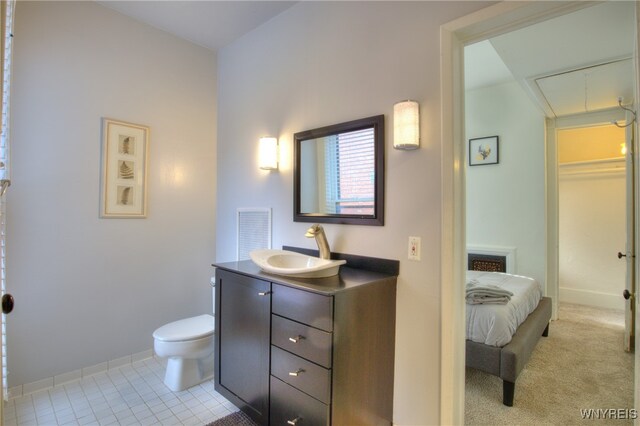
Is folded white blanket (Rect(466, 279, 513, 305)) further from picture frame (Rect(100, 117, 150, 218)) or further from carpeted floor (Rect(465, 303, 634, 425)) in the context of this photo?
picture frame (Rect(100, 117, 150, 218))

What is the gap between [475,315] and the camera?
7.63 feet

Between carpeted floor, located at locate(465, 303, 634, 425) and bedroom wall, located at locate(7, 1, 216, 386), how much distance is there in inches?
96.7

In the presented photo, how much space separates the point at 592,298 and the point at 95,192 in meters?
5.91

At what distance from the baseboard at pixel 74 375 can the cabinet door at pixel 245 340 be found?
1.04 metres

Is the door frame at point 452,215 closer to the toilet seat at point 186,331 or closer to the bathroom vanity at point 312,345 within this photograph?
the bathroom vanity at point 312,345

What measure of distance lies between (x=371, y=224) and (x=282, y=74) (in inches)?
56.1

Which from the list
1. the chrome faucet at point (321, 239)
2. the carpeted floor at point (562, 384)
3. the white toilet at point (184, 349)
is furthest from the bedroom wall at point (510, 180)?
the white toilet at point (184, 349)

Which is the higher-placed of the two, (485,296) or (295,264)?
(295,264)

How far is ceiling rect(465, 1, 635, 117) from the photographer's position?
2.08m

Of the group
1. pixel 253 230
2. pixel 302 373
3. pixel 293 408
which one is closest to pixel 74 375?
pixel 253 230

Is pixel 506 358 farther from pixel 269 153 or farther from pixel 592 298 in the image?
Answer: pixel 592 298

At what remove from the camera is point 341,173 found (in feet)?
6.97

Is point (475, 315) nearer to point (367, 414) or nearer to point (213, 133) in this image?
point (367, 414)

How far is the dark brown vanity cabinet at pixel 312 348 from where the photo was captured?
147cm
